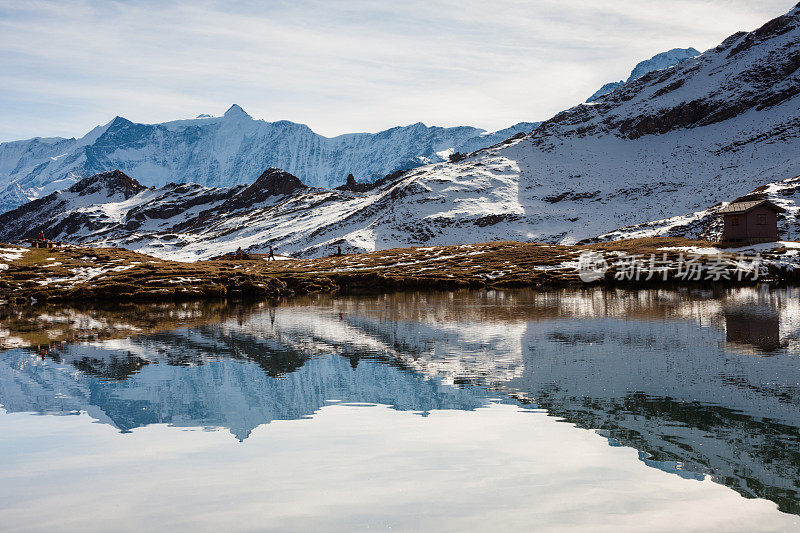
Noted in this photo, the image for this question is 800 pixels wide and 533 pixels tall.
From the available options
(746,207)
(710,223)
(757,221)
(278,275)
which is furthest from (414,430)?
(710,223)

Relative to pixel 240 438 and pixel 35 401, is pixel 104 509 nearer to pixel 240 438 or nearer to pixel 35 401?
pixel 240 438

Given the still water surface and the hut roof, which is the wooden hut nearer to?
the hut roof

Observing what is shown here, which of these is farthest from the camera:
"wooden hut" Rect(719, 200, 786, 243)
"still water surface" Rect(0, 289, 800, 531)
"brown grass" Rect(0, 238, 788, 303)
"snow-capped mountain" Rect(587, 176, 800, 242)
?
"snow-capped mountain" Rect(587, 176, 800, 242)

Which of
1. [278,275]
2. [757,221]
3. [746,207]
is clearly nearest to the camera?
[757,221]

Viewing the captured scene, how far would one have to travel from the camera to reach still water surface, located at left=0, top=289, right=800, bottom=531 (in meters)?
14.2

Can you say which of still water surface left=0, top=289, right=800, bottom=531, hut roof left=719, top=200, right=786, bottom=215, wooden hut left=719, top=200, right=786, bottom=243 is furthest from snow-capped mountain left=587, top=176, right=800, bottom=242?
still water surface left=0, top=289, right=800, bottom=531

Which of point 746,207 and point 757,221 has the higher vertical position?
point 746,207

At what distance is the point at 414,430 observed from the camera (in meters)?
20.9

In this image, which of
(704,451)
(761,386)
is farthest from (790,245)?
(704,451)

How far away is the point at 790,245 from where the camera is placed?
97750 mm

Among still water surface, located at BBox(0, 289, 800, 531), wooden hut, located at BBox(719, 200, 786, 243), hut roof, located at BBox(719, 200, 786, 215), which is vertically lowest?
still water surface, located at BBox(0, 289, 800, 531)

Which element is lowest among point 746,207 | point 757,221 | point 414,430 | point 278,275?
point 414,430

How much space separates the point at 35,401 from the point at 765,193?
148342 millimetres

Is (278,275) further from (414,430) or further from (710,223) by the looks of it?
(414,430)
